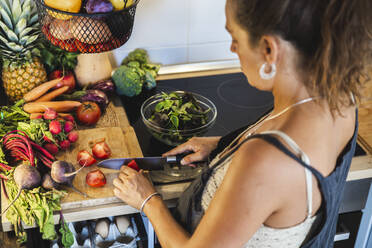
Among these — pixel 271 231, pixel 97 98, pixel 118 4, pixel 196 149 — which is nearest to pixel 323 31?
pixel 271 231

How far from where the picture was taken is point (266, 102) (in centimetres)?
184

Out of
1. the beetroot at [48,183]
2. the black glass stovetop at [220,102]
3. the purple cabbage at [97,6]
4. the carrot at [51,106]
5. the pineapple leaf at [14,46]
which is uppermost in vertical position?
the purple cabbage at [97,6]

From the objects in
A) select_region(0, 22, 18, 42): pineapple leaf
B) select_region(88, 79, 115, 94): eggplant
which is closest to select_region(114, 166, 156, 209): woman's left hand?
A: select_region(88, 79, 115, 94): eggplant

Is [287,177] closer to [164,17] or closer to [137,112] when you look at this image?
[137,112]

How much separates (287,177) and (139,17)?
1.25 metres

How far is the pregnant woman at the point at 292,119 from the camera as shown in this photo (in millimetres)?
852

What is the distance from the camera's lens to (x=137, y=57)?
1.90 m

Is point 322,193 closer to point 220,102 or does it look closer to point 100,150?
point 100,150

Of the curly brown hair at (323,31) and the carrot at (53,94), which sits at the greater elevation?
the curly brown hair at (323,31)

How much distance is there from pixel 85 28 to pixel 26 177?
0.54 m

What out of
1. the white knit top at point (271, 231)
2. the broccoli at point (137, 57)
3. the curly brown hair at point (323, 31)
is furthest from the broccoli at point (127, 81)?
the curly brown hair at point (323, 31)

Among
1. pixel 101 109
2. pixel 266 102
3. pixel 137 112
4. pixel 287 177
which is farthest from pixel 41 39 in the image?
pixel 287 177

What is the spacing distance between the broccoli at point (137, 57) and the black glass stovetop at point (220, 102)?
0.12m

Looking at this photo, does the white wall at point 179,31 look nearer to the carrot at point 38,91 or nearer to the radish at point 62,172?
the carrot at point 38,91
